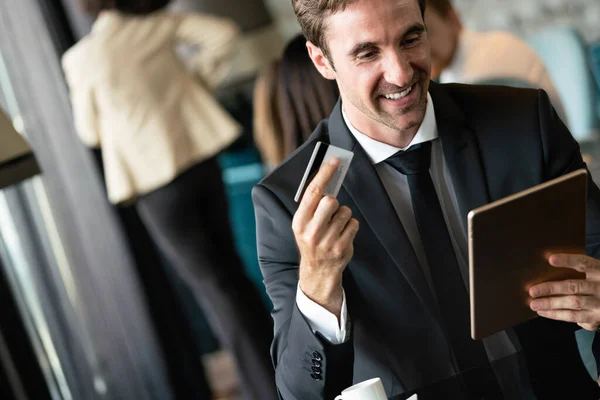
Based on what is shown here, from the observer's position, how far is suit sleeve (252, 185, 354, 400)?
1386mm

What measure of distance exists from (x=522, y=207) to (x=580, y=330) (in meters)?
0.38

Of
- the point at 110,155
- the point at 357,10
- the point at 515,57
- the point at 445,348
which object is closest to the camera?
the point at 357,10

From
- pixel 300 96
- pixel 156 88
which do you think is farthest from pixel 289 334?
pixel 156 88

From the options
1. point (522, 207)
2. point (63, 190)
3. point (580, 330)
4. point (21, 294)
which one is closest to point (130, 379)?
point (21, 294)

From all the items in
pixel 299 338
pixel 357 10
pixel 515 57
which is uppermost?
pixel 357 10

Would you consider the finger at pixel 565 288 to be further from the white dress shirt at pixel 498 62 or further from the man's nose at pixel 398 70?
the white dress shirt at pixel 498 62

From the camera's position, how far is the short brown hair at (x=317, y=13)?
4.52 ft

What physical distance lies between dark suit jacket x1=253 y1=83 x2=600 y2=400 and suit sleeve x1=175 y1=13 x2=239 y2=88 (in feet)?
3.37

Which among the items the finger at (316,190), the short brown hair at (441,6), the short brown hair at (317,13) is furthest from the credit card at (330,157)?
the short brown hair at (441,6)

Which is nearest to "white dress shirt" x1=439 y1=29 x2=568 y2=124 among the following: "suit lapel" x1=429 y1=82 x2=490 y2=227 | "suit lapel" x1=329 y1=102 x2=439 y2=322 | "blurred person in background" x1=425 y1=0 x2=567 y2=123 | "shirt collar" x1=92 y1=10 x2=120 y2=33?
"blurred person in background" x1=425 y1=0 x2=567 y2=123

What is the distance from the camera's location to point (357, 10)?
1.36m

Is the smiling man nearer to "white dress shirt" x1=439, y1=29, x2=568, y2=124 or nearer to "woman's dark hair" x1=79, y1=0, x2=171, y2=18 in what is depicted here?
"white dress shirt" x1=439, y1=29, x2=568, y2=124

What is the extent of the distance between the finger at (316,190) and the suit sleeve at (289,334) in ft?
0.73

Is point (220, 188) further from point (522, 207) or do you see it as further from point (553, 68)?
point (522, 207)
